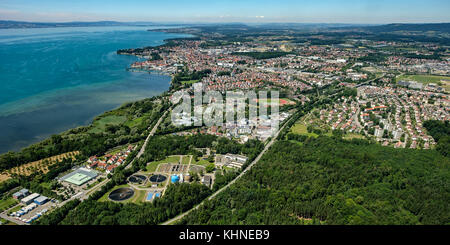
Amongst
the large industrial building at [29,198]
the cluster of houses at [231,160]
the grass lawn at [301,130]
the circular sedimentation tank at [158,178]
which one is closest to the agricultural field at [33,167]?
the large industrial building at [29,198]

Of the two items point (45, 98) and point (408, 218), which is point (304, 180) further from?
point (45, 98)

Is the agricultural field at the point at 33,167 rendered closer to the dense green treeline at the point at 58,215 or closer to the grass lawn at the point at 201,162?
the dense green treeline at the point at 58,215

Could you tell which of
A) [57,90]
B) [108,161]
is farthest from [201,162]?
→ [57,90]

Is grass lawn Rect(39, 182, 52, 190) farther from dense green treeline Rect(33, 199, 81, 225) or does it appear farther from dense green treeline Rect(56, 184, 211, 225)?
dense green treeline Rect(56, 184, 211, 225)

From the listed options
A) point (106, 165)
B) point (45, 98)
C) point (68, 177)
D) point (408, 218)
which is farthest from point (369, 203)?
point (45, 98)

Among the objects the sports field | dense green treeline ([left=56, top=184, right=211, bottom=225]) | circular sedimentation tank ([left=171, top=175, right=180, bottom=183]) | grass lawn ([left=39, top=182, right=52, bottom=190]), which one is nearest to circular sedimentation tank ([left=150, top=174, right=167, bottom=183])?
circular sedimentation tank ([left=171, top=175, right=180, bottom=183])
